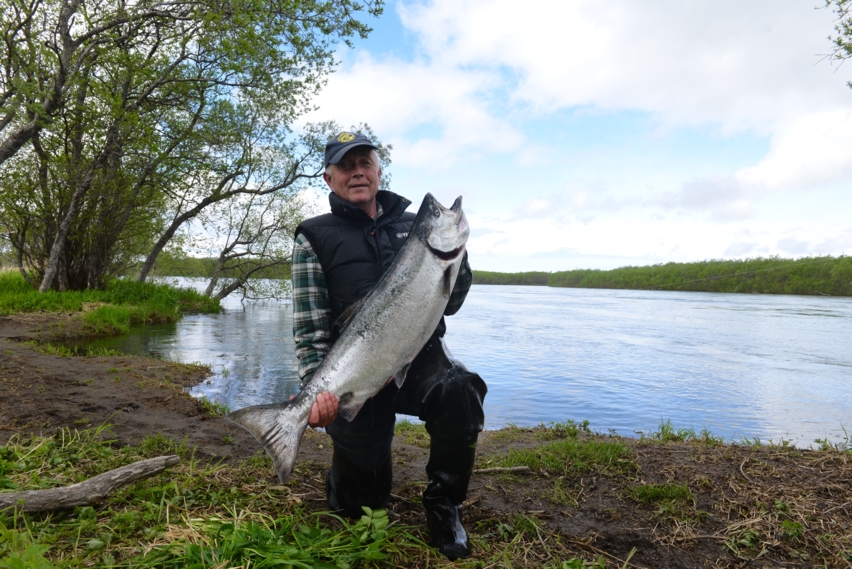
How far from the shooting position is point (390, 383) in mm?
3553

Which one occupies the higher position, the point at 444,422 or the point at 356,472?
the point at 444,422

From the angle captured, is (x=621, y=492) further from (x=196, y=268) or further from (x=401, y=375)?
(x=196, y=268)

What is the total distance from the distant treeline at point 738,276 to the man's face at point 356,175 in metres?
51.9

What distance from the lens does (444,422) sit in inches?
130

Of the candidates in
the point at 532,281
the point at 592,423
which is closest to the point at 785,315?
the point at 592,423

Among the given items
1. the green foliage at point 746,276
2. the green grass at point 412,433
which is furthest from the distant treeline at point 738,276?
the green grass at point 412,433

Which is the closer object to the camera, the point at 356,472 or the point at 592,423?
the point at 356,472

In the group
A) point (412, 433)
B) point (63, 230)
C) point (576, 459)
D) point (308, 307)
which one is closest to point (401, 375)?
point (308, 307)

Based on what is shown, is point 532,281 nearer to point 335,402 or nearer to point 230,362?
point 230,362

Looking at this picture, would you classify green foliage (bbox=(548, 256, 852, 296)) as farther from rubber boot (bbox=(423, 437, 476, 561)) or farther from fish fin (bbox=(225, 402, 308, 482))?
fish fin (bbox=(225, 402, 308, 482))

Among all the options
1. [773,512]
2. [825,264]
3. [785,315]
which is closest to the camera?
[773,512]

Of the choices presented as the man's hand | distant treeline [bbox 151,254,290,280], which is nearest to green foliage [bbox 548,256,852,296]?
distant treeline [bbox 151,254,290,280]

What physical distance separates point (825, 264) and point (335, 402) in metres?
63.9

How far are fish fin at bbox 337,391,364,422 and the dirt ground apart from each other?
3.01 feet
